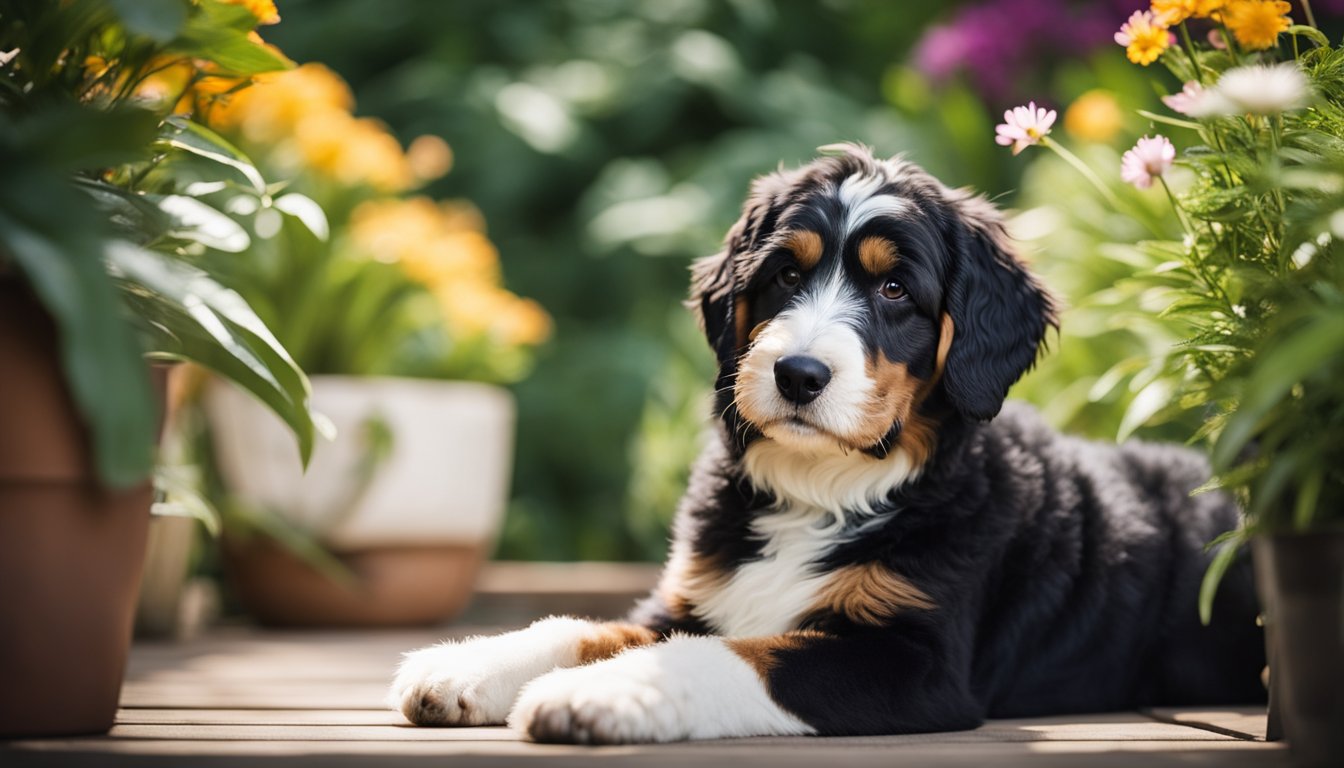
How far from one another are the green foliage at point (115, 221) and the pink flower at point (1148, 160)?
1.77 metres

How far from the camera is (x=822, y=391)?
2891 millimetres

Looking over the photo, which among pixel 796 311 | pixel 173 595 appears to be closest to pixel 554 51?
pixel 173 595

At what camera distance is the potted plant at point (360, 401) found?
200 inches

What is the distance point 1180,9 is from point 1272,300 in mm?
631

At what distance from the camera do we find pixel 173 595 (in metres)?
4.82

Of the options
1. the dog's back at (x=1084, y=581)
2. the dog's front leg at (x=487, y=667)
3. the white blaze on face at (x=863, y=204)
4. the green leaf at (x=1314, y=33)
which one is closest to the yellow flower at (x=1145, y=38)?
the green leaf at (x=1314, y=33)

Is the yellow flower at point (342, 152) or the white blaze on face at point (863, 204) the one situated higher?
the yellow flower at point (342, 152)

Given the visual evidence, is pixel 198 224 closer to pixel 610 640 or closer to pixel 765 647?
pixel 610 640

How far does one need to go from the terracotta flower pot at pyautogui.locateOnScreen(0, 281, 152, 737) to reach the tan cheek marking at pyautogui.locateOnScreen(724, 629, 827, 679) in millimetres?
1221

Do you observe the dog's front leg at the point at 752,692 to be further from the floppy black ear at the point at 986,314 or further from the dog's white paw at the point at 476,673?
the floppy black ear at the point at 986,314

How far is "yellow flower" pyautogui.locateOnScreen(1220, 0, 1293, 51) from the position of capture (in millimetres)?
2426

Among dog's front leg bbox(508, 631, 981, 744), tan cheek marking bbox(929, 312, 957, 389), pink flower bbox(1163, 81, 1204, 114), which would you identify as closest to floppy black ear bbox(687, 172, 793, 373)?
tan cheek marking bbox(929, 312, 957, 389)

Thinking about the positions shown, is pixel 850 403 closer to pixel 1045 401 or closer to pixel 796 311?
pixel 796 311

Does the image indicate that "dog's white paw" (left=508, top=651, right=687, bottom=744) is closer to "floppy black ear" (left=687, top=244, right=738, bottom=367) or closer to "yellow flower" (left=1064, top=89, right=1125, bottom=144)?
"floppy black ear" (left=687, top=244, right=738, bottom=367)
